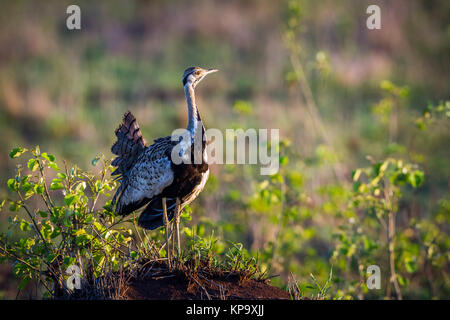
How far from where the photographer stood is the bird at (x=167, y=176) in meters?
4.57

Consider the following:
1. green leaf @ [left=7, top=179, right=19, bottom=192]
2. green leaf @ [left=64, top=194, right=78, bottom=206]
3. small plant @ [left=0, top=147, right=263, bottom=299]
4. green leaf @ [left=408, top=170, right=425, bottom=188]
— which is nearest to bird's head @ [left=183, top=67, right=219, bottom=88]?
small plant @ [left=0, top=147, right=263, bottom=299]

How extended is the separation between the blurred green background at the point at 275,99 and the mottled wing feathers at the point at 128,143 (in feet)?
3.55

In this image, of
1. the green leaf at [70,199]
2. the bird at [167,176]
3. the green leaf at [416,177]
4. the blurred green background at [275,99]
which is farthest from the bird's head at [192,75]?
the green leaf at [416,177]

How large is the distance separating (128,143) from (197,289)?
2.07 m

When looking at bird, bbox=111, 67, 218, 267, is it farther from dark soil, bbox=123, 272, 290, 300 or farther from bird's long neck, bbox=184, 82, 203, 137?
dark soil, bbox=123, 272, 290, 300

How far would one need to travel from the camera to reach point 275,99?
13016 mm

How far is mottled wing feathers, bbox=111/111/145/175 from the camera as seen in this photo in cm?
519

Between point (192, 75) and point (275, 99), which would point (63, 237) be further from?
point (275, 99)

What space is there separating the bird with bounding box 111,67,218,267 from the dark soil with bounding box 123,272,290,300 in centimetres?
62

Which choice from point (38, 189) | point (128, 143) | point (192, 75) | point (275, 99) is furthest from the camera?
point (275, 99)

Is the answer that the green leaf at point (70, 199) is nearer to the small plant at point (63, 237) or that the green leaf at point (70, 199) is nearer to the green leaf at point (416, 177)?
the small plant at point (63, 237)

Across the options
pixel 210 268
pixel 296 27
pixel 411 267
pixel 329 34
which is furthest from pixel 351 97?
pixel 210 268

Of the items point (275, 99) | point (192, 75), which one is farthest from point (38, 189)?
point (275, 99)

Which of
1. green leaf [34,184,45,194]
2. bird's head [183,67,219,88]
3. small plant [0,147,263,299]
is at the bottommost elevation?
small plant [0,147,263,299]
